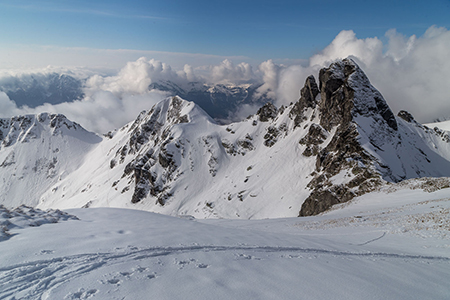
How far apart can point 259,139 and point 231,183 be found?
81.6 feet

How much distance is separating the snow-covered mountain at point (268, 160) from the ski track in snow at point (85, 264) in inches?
1228

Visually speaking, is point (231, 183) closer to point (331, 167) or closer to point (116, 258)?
point (331, 167)

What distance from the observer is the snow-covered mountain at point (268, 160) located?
4272 centimetres

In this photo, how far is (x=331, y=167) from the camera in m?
44.3

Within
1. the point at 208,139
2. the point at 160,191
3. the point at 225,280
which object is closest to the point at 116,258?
the point at 225,280

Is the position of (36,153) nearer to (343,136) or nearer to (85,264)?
(343,136)

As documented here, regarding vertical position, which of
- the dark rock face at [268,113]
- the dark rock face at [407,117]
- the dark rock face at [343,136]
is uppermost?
the dark rock face at [268,113]

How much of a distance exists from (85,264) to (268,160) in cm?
6466

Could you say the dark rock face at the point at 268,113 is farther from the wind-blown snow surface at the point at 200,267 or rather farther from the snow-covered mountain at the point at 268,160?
the wind-blown snow surface at the point at 200,267

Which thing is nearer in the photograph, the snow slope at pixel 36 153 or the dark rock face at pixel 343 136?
the dark rock face at pixel 343 136

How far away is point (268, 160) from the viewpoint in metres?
67.9

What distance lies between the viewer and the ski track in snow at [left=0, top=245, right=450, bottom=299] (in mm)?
4633

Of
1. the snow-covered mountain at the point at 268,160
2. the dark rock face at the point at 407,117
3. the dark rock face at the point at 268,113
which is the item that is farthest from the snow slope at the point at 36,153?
the dark rock face at the point at 407,117

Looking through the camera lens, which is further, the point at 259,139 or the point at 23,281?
the point at 259,139
